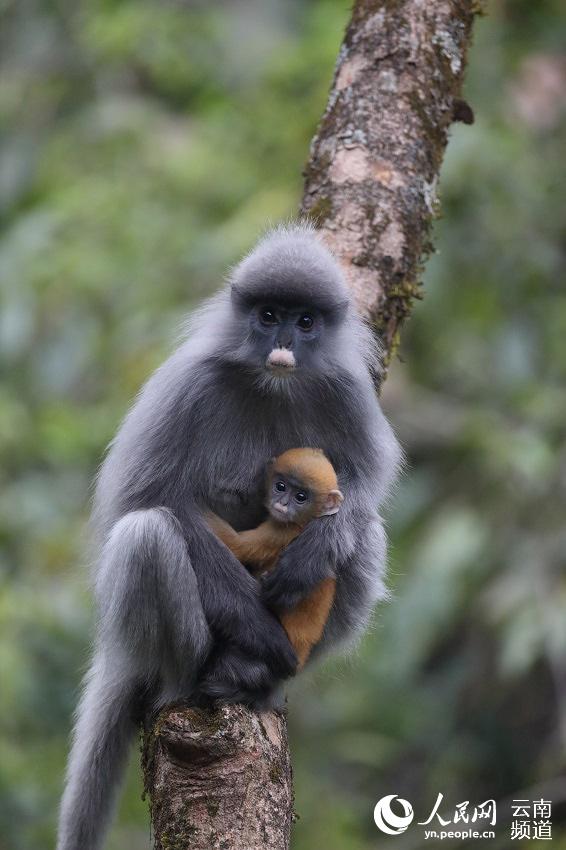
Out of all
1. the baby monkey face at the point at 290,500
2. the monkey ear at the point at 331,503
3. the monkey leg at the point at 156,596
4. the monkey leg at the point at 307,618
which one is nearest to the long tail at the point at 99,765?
the monkey leg at the point at 156,596

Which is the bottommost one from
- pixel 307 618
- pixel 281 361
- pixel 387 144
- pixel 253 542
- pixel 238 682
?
pixel 238 682

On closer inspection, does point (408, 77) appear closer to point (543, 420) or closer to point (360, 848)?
Answer: point (543, 420)

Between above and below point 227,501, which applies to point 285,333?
above

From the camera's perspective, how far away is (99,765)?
4.44 meters

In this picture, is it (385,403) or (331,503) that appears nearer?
(331,503)

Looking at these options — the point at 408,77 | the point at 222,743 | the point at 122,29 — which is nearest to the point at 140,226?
the point at 122,29

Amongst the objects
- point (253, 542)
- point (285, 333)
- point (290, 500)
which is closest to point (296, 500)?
point (290, 500)

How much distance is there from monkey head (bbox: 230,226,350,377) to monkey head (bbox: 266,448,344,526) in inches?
11.5

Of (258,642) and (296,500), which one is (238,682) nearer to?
(258,642)

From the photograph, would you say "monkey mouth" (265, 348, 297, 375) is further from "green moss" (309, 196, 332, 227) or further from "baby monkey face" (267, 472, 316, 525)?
"green moss" (309, 196, 332, 227)

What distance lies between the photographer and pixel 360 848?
7.04 metres

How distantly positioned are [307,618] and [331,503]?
0.39 meters

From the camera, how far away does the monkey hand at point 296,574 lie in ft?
13.5

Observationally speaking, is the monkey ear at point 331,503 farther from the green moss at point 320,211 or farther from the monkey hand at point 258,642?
the green moss at point 320,211
